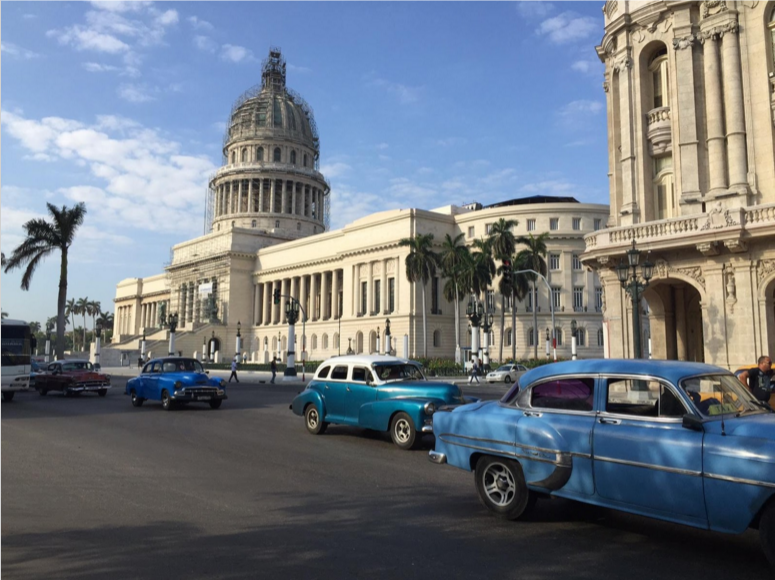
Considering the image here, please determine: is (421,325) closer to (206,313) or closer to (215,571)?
(206,313)

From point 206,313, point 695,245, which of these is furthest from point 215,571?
point 206,313

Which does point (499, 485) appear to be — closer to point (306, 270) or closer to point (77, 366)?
point (77, 366)

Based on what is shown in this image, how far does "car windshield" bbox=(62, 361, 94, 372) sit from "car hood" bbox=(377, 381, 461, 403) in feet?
63.6

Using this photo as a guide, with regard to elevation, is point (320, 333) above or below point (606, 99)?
below

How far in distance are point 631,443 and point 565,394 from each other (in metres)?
0.94

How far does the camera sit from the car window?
6375mm

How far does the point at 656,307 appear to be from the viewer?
961 inches

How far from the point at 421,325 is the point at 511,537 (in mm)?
62980

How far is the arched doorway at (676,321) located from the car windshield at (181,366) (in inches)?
652

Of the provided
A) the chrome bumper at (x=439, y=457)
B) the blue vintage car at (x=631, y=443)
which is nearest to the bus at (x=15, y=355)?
the chrome bumper at (x=439, y=457)

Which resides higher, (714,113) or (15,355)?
(714,113)

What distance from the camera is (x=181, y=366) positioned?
20.0 meters

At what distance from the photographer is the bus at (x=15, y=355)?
21.5m

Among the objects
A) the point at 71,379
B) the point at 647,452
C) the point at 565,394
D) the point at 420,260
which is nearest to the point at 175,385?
the point at 71,379
